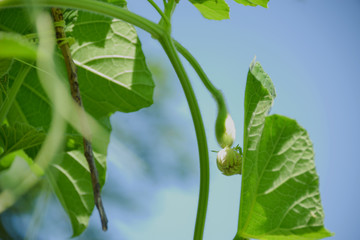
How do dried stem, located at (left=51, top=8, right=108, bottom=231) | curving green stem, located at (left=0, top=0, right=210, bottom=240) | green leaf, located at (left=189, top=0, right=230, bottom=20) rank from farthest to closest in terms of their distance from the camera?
green leaf, located at (left=189, top=0, right=230, bottom=20), curving green stem, located at (left=0, top=0, right=210, bottom=240), dried stem, located at (left=51, top=8, right=108, bottom=231)

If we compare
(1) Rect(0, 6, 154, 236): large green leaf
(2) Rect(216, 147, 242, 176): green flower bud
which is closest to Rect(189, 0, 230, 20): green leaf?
(1) Rect(0, 6, 154, 236): large green leaf

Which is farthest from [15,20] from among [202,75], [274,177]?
[274,177]

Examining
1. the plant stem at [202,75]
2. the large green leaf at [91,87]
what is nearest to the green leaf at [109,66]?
the large green leaf at [91,87]

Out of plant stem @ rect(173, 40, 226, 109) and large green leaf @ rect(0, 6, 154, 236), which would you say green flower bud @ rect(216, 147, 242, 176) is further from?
large green leaf @ rect(0, 6, 154, 236)

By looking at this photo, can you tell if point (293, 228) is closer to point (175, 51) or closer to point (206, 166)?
point (206, 166)

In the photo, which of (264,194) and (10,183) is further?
(264,194)

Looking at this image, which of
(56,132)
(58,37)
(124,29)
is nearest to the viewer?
(56,132)

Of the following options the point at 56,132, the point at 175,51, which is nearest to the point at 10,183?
the point at 56,132

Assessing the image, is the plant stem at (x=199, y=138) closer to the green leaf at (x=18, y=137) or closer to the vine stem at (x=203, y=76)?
the vine stem at (x=203, y=76)
